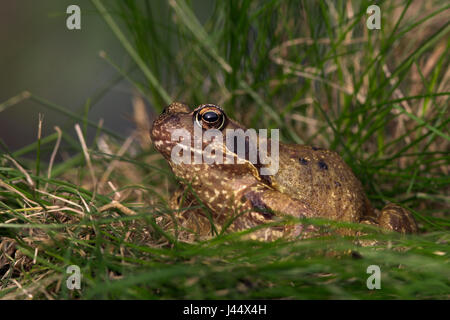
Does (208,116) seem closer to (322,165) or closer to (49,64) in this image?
(322,165)

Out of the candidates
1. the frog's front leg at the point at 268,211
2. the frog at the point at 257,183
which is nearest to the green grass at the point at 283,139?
the frog at the point at 257,183

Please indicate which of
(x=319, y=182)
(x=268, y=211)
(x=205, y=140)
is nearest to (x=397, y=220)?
(x=319, y=182)

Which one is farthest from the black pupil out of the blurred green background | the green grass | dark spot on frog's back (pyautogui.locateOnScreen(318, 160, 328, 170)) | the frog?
the blurred green background

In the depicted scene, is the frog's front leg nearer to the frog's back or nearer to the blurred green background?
the frog's back

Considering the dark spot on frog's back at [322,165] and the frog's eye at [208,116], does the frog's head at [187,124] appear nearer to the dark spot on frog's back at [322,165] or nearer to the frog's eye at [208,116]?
the frog's eye at [208,116]
